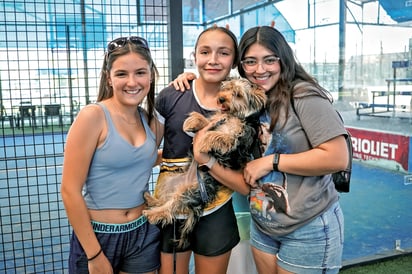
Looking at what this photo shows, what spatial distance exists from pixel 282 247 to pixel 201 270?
422 millimetres

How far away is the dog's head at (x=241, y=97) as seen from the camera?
1.69 m

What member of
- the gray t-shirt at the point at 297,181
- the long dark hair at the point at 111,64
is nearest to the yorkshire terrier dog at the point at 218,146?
the gray t-shirt at the point at 297,181

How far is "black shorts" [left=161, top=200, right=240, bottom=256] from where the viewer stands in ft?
5.69

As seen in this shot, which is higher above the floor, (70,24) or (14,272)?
(70,24)

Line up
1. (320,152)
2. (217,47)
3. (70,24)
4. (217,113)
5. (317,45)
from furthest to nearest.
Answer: (317,45)
(70,24)
(217,113)
(217,47)
(320,152)

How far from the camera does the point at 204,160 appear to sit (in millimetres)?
1684

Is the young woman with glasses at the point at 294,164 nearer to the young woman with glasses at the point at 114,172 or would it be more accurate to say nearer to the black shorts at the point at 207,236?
the black shorts at the point at 207,236

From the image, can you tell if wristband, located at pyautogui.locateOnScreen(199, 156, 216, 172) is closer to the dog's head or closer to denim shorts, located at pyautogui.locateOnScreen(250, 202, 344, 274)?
the dog's head

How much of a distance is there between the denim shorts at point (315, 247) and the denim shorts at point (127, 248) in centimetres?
55

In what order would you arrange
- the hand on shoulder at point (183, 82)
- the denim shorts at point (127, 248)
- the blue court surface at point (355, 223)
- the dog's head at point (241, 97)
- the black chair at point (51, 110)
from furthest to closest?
the black chair at point (51, 110) < the blue court surface at point (355, 223) < the hand on shoulder at point (183, 82) < the dog's head at point (241, 97) < the denim shorts at point (127, 248)

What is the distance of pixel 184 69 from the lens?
2375 millimetres

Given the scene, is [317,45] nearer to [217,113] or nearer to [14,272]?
[217,113]

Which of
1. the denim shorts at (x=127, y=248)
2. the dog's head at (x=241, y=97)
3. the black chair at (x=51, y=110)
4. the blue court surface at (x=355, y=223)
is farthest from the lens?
the black chair at (x=51, y=110)

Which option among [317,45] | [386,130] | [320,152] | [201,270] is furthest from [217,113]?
[317,45]
